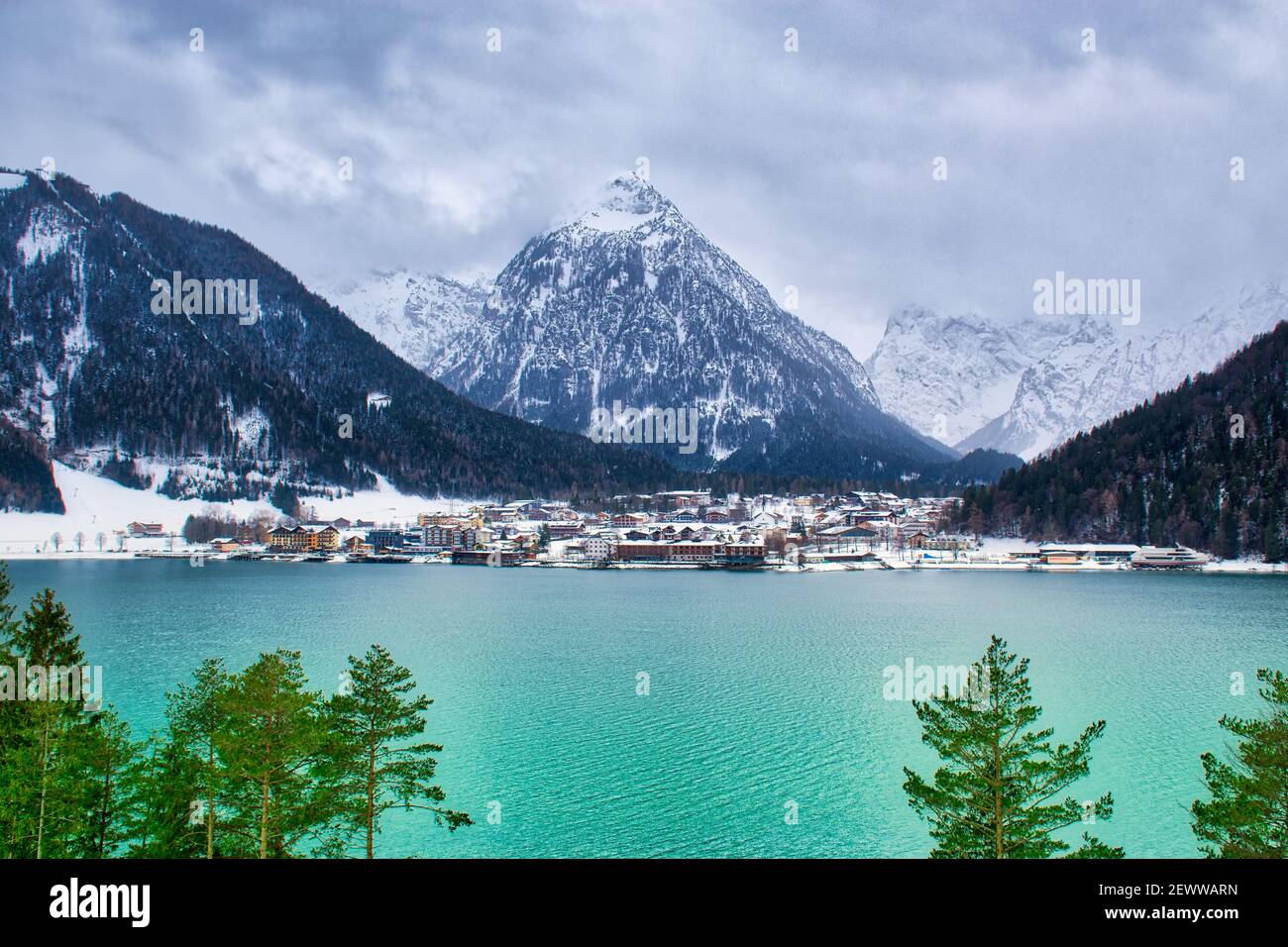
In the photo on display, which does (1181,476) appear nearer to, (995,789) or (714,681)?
(714,681)

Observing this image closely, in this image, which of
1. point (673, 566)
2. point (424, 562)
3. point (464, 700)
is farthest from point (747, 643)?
point (424, 562)

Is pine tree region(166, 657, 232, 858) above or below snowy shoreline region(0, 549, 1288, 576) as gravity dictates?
above

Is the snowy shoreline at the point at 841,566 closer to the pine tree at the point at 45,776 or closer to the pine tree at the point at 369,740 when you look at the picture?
the pine tree at the point at 369,740

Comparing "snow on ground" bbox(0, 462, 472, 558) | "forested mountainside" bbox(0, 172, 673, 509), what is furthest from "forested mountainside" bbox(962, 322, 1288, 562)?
"snow on ground" bbox(0, 462, 472, 558)

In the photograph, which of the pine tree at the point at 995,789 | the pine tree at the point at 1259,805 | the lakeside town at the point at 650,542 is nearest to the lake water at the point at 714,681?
the pine tree at the point at 995,789

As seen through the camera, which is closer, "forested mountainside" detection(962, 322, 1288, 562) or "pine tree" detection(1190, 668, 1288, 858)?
"pine tree" detection(1190, 668, 1288, 858)

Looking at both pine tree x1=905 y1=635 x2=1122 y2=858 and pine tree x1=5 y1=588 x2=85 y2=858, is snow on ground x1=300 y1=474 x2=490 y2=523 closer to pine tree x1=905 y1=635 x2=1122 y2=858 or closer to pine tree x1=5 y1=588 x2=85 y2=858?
pine tree x1=5 y1=588 x2=85 y2=858
